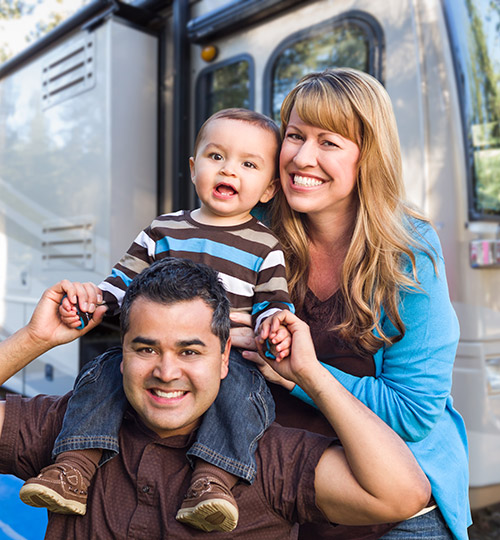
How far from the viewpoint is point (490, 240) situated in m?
2.85

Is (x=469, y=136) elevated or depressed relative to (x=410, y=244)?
elevated

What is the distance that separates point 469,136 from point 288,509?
2.05m

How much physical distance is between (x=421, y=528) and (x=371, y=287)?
67 cm

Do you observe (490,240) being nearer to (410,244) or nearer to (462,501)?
(410,244)

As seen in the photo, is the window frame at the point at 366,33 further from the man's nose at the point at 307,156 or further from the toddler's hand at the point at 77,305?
the toddler's hand at the point at 77,305

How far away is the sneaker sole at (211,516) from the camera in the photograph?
4.56 ft

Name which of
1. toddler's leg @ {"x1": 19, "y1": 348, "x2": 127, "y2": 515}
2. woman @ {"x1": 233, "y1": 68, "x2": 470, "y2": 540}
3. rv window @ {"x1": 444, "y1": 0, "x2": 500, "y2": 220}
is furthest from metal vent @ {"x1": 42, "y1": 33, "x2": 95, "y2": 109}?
toddler's leg @ {"x1": 19, "y1": 348, "x2": 127, "y2": 515}

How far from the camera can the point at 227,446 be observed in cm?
156

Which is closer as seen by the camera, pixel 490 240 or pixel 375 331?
pixel 375 331

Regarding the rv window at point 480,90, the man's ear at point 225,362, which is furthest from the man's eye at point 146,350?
the rv window at point 480,90

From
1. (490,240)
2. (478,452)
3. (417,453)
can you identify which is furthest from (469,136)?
(417,453)

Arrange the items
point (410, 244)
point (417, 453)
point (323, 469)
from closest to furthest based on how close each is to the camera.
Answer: point (323, 469) → point (417, 453) → point (410, 244)

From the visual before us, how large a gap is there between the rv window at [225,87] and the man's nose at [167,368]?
2566 mm

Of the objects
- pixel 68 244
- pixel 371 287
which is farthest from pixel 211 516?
pixel 68 244
